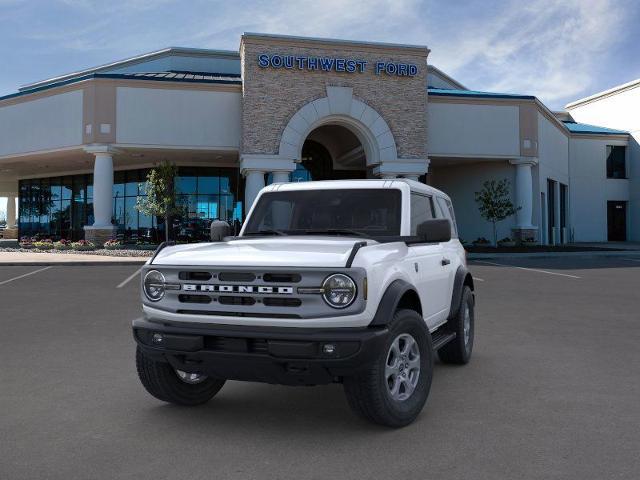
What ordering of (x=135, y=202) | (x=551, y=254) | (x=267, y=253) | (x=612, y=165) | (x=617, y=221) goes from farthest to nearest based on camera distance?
(x=617, y=221), (x=612, y=165), (x=135, y=202), (x=551, y=254), (x=267, y=253)

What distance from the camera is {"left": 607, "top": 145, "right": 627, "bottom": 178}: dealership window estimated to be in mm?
42906

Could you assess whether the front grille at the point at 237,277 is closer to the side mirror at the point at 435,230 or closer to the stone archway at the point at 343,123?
the side mirror at the point at 435,230

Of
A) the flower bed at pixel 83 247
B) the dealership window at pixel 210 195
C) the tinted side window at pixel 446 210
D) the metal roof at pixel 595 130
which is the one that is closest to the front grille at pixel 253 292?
the tinted side window at pixel 446 210

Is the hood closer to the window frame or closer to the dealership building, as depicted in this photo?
the dealership building

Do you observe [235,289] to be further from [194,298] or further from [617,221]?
[617,221]

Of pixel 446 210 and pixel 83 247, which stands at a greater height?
pixel 446 210

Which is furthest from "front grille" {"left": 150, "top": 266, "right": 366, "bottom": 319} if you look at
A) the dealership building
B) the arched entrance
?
the arched entrance

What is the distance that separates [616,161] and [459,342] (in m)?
42.6

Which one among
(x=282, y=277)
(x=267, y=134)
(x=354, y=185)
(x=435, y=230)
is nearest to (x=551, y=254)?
(x=267, y=134)

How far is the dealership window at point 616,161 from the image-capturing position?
141ft

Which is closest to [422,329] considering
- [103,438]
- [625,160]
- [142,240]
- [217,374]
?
[217,374]

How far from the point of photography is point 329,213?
222 inches

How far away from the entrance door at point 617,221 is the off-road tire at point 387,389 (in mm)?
43504

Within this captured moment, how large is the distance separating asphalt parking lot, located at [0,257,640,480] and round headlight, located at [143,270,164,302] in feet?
3.12
